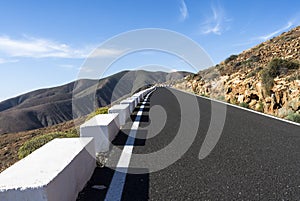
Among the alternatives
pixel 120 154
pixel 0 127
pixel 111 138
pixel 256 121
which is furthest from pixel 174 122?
pixel 0 127

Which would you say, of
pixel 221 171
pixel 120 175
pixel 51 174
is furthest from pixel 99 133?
pixel 51 174

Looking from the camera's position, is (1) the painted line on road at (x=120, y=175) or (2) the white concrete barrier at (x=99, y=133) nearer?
(1) the painted line on road at (x=120, y=175)

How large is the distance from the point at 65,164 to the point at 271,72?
17.0m

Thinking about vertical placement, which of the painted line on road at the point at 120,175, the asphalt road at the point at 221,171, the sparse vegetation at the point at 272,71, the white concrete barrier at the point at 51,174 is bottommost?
the painted line on road at the point at 120,175

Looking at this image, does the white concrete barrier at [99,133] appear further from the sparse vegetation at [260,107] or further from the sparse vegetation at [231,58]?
the sparse vegetation at [231,58]

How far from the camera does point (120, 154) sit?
19.4 feet

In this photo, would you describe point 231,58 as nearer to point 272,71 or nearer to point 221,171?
point 272,71

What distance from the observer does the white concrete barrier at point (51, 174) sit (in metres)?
2.77

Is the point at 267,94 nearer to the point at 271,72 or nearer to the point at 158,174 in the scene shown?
the point at 271,72

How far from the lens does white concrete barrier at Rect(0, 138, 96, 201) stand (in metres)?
2.77

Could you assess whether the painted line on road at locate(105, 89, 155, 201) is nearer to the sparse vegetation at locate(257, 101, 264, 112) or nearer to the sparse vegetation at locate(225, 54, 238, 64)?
the sparse vegetation at locate(257, 101, 264, 112)

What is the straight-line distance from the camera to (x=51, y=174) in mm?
3080

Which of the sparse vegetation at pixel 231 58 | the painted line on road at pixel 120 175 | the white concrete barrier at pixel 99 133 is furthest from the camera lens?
the sparse vegetation at pixel 231 58

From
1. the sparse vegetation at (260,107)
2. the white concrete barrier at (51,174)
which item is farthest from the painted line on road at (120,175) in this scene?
the sparse vegetation at (260,107)
